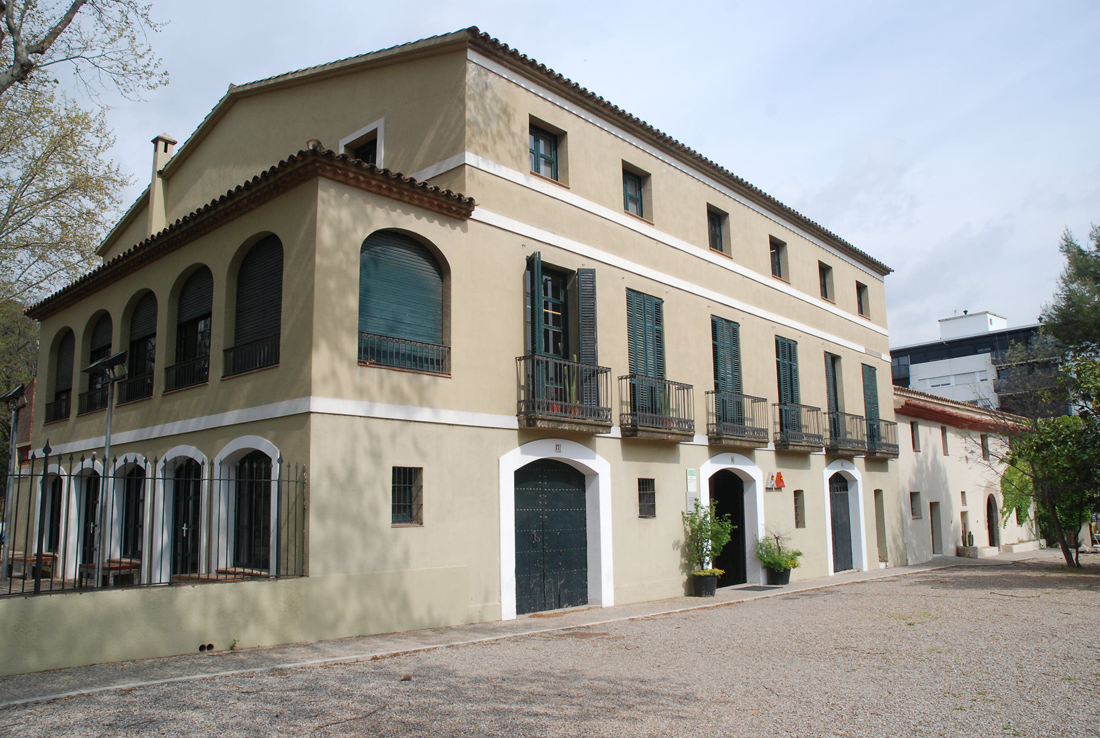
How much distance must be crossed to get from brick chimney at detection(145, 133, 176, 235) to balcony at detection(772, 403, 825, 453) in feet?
51.0

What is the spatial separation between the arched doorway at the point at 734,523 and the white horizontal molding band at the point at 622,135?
6649 millimetres

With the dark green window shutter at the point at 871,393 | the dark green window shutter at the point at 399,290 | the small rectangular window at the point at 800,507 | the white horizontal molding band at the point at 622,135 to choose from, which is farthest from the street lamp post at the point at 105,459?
the dark green window shutter at the point at 871,393

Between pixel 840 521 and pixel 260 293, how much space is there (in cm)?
1657

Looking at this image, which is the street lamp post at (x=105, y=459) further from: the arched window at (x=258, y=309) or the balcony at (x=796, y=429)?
the balcony at (x=796, y=429)

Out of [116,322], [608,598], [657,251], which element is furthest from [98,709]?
[657,251]

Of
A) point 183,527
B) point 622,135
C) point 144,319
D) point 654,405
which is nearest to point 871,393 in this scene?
point 654,405

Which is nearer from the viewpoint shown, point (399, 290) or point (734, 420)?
point (399, 290)

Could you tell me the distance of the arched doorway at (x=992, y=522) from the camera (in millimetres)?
31469

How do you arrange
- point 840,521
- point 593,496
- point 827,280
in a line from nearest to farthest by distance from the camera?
point 593,496 < point 840,521 < point 827,280

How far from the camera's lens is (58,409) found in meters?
18.0

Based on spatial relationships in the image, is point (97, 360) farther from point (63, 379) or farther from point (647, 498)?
point (647, 498)

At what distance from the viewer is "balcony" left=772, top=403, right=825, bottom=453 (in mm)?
19266

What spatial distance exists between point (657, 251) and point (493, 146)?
→ 15.3 feet

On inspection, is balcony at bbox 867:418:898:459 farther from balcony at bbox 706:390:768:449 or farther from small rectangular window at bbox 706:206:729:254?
small rectangular window at bbox 706:206:729:254
